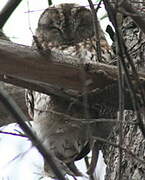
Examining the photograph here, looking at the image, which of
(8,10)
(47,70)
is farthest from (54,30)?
(8,10)

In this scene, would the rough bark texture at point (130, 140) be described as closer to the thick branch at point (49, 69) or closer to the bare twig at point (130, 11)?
the thick branch at point (49, 69)

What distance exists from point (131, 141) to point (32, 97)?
899 millimetres

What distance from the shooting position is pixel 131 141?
267 cm

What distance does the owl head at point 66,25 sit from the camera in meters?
3.56

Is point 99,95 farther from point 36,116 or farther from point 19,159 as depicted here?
point 36,116

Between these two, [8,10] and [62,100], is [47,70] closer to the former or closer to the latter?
[62,100]

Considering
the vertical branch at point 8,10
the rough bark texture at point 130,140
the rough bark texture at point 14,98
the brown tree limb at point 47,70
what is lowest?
the rough bark texture at point 14,98

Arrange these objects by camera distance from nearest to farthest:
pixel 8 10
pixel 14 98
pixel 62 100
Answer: pixel 8 10 → pixel 62 100 → pixel 14 98

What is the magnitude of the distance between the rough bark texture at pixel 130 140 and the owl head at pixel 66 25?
0.48 m

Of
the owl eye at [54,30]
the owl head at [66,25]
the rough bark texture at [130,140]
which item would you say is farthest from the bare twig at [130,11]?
the owl eye at [54,30]

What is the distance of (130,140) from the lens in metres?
2.69

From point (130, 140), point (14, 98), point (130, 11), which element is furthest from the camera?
point (14, 98)

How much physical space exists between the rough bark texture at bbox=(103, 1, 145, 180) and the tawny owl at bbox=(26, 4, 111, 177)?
17 centimetres

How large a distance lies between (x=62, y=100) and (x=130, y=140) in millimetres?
429
